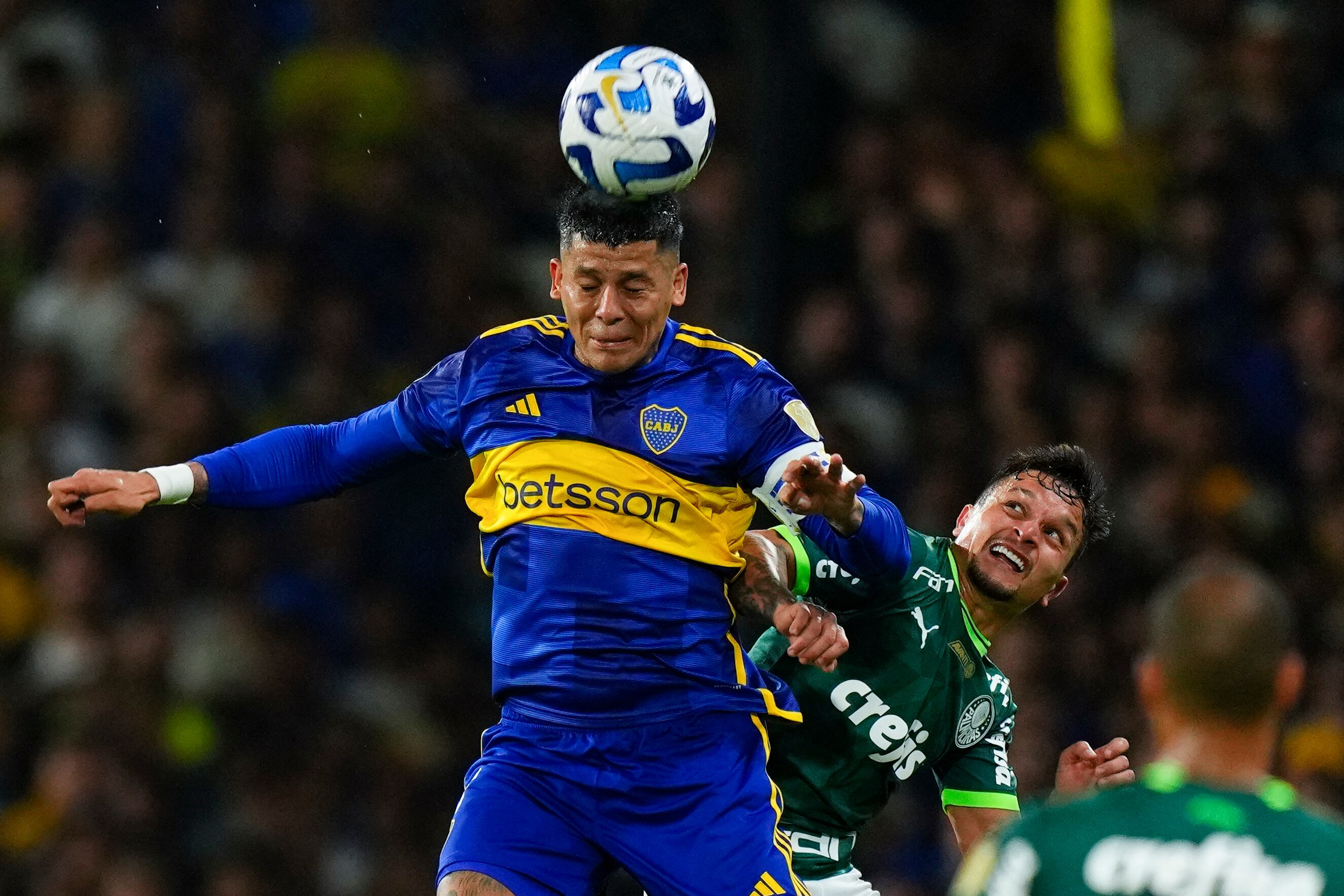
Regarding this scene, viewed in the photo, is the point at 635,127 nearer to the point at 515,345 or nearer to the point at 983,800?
the point at 515,345

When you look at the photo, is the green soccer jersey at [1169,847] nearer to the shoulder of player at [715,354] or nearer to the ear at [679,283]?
the shoulder of player at [715,354]

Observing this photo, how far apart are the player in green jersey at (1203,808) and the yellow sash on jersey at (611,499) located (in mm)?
1595

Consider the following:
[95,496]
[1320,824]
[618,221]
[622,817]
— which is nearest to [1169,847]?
[1320,824]

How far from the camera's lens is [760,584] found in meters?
4.46

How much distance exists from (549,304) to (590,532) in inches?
170

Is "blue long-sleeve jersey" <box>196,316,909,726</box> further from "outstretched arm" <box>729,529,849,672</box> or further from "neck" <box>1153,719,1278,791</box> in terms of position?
"neck" <box>1153,719,1278,791</box>

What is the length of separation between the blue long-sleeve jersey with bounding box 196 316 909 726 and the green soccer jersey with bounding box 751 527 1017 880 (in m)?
0.43

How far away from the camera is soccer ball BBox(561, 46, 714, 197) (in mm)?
4406

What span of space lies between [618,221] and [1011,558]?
147 centimetres

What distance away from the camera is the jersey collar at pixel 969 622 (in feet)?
16.5

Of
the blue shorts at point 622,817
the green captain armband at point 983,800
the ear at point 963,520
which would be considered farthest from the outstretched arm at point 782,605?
the green captain armband at point 983,800

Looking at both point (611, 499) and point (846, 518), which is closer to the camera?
point (846, 518)

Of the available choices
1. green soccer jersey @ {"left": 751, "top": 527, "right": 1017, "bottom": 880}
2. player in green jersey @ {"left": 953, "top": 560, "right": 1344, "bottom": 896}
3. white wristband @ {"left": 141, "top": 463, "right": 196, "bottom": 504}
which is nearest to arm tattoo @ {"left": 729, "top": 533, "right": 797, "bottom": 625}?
green soccer jersey @ {"left": 751, "top": 527, "right": 1017, "bottom": 880}

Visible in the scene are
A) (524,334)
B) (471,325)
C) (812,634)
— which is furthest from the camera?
(471,325)
